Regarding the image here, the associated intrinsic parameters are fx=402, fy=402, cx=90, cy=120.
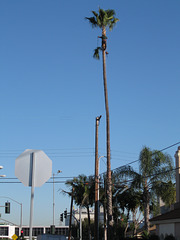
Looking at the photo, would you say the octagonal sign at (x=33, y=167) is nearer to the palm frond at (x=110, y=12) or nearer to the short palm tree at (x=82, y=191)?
the palm frond at (x=110, y=12)

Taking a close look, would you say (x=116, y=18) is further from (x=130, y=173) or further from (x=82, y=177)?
(x=82, y=177)

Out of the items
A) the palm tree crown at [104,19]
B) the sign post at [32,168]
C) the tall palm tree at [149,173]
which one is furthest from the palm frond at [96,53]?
the sign post at [32,168]

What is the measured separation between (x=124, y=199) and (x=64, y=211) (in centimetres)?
1729

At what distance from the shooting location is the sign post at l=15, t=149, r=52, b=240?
6262 mm

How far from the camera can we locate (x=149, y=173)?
4203cm

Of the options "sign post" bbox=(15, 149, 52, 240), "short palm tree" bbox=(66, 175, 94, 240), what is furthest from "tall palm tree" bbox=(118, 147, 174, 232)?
"sign post" bbox=(15, 149, 52, 240)

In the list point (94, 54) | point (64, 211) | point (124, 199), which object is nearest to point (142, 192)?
point (124, 199)

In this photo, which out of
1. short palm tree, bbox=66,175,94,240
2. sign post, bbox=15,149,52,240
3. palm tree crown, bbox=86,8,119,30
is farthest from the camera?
short palm tree, bbox=66,175,94,240

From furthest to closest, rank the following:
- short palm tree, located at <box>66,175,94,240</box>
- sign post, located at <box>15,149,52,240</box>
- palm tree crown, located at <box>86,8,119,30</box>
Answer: short palm tree, located at <box>66,175,94,240</box>
palm tree crown, located at <box>86,8,119,30</box>
sign post, located at <box>15,149,52,240</box>

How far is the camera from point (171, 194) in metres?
41.2

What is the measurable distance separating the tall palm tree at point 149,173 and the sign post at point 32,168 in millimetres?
36289

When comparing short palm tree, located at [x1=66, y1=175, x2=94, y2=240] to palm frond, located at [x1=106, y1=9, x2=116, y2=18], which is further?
short palm tree, located at [x1=66, y1=175, x2=94, y2=240]

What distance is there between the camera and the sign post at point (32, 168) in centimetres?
626

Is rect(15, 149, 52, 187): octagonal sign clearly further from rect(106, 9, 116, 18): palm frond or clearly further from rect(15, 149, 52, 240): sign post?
rect(106, 9, 116, 18): palm frond
